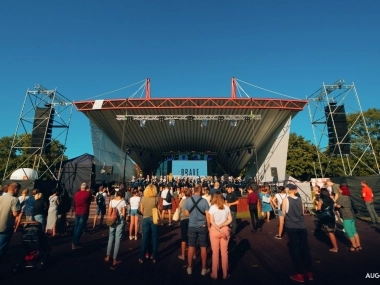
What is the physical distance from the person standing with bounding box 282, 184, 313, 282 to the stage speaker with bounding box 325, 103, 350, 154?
13769 mm

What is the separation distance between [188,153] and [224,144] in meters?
5.75

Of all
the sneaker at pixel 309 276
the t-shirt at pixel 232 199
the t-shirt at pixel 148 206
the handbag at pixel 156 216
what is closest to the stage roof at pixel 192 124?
the t-shirt at pixel 232 199

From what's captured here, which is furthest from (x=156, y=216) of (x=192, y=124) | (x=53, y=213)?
(x=192, y=124)

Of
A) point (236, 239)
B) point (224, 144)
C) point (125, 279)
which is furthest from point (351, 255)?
point (224, 144)

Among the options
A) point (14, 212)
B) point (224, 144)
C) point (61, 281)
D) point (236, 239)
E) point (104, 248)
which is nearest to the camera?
point (61, 281)

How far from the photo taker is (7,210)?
405cm

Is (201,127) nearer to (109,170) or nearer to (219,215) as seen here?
(109,170)

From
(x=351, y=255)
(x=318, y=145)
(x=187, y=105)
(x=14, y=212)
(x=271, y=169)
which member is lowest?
(x=351, y=255)

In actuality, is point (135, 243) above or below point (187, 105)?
below

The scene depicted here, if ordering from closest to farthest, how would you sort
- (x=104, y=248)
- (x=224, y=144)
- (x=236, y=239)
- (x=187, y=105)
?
(x=104, y=248) → (x=236, y=239) → (x=187, y=105) → (x=224, y=144)

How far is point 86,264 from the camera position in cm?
464

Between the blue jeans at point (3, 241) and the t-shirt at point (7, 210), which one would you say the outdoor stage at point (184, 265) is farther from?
the t-shirt at point (7, 210)

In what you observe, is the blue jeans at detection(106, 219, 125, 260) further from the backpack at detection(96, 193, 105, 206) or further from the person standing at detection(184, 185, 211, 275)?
the backpack at detection(96, 193, 105, 206)

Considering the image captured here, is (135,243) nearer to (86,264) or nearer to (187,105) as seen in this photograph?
(86,264)
